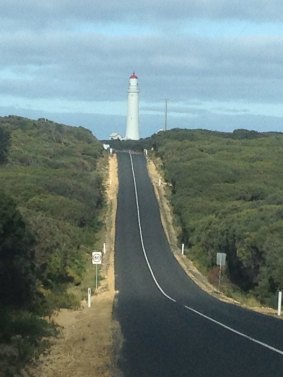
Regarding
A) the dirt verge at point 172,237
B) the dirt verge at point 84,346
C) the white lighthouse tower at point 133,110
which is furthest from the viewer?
the white lighthouse tower at point 133,110

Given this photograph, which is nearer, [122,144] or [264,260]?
[264,260]

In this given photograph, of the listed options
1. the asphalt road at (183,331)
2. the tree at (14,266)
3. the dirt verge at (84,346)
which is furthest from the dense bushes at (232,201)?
the tree at (14,266)

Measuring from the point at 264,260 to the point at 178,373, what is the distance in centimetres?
2676

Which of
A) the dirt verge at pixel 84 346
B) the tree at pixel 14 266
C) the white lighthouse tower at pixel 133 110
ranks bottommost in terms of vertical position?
the dirt verge at pixel 84 346

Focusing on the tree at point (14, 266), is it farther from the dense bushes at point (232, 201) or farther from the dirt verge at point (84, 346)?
the dense bushes at point (232, 201)

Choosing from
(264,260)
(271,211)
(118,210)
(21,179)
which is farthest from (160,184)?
(264,260)

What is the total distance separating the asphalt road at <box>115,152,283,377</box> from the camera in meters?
14.0

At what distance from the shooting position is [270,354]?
1484cm

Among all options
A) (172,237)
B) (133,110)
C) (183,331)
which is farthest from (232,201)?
(133,110)

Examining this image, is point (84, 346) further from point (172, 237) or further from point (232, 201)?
point (232, 201)

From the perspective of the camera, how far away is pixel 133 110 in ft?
457

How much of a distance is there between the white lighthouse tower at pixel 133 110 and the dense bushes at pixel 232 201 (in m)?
11.5

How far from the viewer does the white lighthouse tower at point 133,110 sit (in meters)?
140

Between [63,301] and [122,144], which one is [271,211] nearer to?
[63,301]
